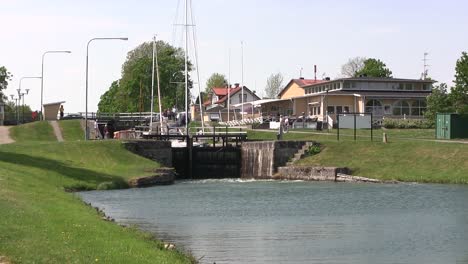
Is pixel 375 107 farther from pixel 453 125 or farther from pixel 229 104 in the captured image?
pixel 229 104

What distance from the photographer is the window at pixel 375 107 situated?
98.8 m

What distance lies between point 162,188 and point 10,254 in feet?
113

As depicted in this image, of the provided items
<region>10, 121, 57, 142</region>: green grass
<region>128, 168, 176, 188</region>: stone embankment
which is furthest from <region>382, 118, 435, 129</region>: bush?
<region>10, 121, 57, 142</region>: green grass

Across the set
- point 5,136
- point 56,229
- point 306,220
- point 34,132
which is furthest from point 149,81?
point 56,229

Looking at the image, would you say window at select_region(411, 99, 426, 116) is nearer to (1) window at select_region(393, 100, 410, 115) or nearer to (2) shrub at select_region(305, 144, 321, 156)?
(1) window at select_region(393, 100, 410, 115)

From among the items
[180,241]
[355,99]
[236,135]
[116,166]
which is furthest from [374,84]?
[180,241]

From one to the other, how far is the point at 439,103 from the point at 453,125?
1025 centimetres

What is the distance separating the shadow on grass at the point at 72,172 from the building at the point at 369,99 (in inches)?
1767

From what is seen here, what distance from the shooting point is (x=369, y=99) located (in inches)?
3893

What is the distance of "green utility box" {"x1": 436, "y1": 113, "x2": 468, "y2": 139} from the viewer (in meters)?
66.8

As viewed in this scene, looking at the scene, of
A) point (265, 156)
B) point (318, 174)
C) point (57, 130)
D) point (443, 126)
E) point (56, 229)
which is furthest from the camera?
point (57, 130)

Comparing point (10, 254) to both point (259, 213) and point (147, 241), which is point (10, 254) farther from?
point (259, 213)

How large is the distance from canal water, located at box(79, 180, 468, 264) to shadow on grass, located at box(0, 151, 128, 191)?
208 centimetres

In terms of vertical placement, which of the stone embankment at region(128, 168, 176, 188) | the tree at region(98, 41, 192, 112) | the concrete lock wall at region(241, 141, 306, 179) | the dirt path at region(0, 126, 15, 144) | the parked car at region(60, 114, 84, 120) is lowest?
the stone embankment at region(128, 168, 176, 188)
